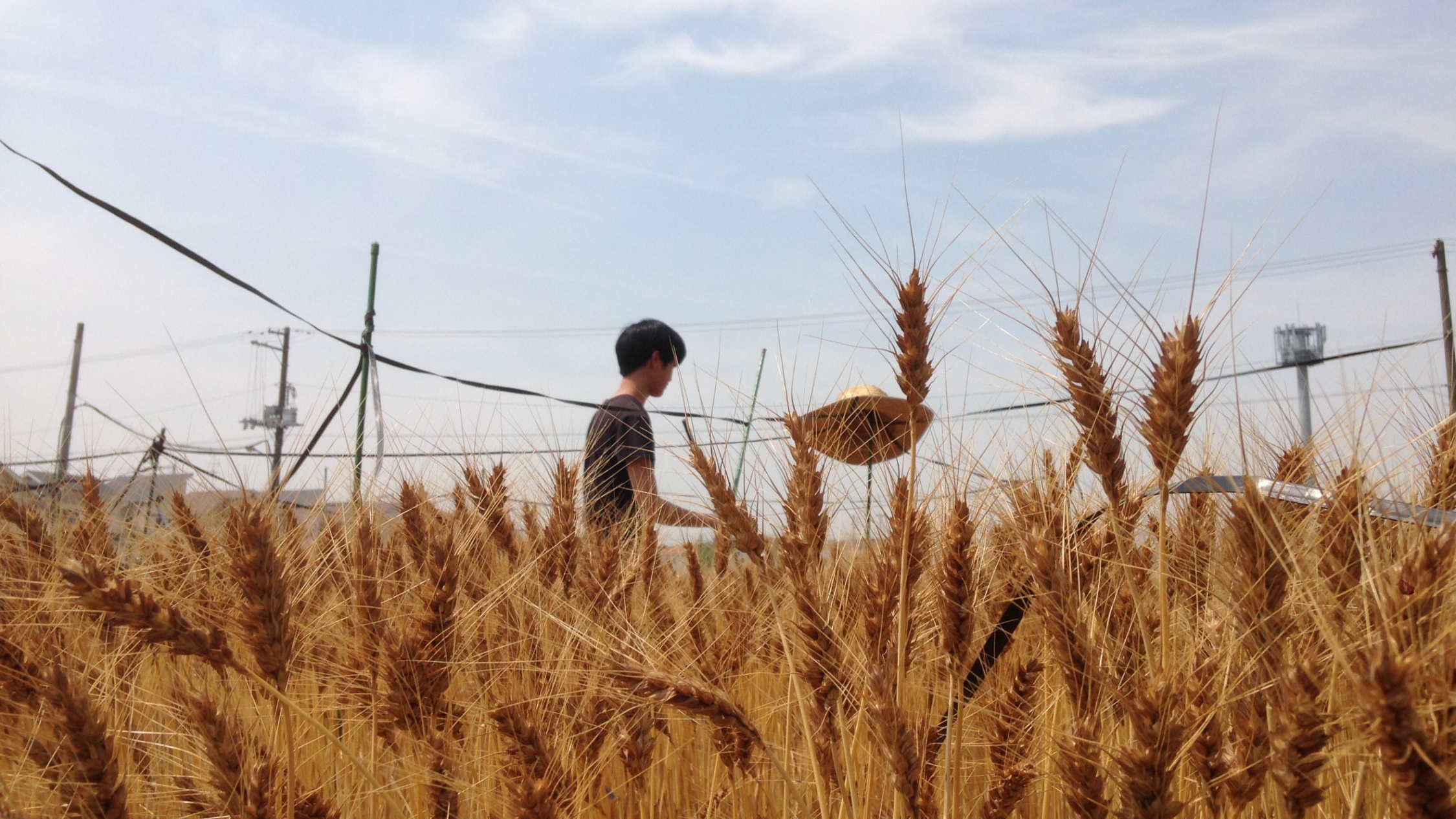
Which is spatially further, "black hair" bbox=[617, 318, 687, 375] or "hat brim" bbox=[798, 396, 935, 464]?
"black hair" bbox=[617, 318, 687, 375]

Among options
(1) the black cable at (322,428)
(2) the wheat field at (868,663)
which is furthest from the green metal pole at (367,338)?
(2) the wheat field at (868,663)

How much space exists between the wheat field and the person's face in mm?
2171

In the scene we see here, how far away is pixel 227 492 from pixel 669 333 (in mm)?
2830

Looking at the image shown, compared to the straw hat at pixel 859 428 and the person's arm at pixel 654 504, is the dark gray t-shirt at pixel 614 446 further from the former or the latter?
the straw hat at pixel 859 428

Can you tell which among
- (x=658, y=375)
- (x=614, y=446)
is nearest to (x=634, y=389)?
(x=658, y=375)

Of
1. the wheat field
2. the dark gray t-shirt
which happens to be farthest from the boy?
the wheat field

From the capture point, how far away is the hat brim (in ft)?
6.42

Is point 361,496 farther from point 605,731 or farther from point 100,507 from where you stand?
point 100,507

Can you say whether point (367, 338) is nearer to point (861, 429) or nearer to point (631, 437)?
point (631, 437)

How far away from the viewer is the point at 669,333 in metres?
4.86

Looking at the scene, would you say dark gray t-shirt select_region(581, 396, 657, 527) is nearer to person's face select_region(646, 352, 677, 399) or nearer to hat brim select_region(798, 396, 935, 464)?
person's face select_region(646, 352, 677, 399)

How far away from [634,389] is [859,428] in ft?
8.35

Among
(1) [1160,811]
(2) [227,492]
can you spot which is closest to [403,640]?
(2) [227,492]

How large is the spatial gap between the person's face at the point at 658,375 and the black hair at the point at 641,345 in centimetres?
2
